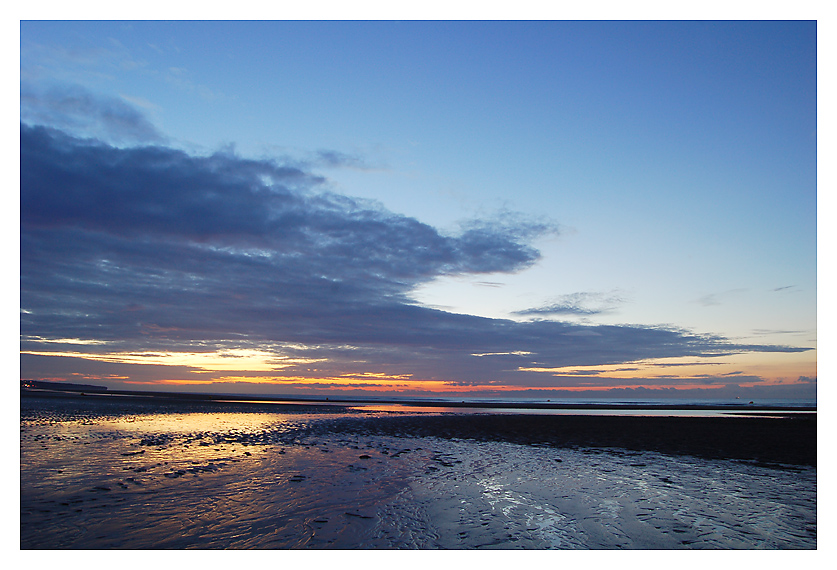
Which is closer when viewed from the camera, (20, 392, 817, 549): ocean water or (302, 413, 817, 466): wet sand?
(20, 392, 817, 549): ocean water

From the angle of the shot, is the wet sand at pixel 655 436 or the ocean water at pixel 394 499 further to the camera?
the wet sand at pixel 655 436

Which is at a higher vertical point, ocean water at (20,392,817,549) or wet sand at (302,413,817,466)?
ocean water at (20,392,817,549)

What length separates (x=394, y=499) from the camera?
1223 centimetres

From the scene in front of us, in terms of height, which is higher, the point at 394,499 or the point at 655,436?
the point at 394,499

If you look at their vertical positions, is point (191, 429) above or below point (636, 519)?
below

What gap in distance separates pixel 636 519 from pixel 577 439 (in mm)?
16449

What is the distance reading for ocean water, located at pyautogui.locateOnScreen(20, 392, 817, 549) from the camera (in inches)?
368

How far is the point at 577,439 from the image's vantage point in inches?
1038

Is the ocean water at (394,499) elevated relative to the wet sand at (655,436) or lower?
elevated

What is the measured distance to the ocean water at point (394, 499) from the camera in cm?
935

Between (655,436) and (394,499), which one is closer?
(394,499)
